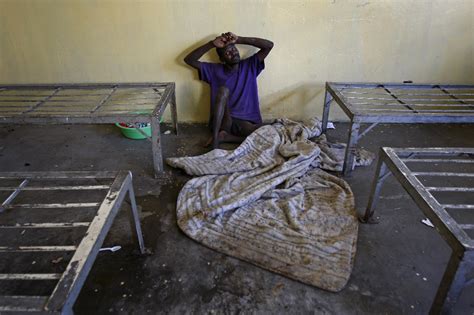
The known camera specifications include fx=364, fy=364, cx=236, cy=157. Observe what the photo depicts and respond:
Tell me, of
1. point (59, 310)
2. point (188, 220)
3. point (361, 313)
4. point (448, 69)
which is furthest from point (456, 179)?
point (59, 310)

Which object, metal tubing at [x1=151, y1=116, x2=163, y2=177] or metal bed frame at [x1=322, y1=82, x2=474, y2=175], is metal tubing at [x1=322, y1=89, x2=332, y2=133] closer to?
metal bed frame at [x1=322, y1=82, x2=474, y2=175]

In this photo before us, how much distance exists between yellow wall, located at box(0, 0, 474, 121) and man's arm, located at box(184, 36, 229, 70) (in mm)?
175

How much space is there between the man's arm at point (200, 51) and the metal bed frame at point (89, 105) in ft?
1.02

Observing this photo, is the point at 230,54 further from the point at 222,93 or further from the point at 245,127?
the point at 245,127

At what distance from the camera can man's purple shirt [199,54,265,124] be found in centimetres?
364

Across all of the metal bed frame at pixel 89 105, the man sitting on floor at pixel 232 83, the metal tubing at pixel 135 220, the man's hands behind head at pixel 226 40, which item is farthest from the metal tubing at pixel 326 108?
the metal tubing at pixel 135 220

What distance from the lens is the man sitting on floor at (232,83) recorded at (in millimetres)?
3463

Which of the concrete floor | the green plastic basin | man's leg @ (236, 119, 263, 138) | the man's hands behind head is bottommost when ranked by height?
the concrete floor

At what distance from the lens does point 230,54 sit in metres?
3.46

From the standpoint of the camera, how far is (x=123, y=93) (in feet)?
12.9

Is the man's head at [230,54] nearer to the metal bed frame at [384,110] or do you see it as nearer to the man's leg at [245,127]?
the man's leg at [245,127]

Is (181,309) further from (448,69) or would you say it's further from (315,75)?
(448,69)

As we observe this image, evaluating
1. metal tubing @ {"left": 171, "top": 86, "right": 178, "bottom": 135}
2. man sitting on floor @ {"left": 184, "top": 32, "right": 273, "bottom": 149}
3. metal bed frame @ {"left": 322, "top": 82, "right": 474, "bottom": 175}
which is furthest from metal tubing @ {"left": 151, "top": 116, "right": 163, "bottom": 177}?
metal bed frame @ {"left": 322, "top": 82, "right": 474, "bottom": 175}

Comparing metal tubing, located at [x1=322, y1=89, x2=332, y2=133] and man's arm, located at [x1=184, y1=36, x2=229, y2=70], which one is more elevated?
man's arm, located at [x1=184, y1=36, x2=229, y2=70]
